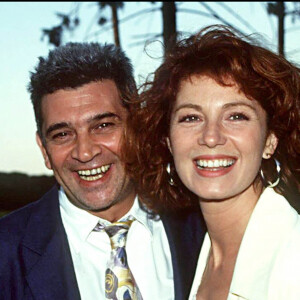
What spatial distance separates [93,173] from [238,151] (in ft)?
→ 3.48

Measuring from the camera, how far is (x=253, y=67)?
2822mm

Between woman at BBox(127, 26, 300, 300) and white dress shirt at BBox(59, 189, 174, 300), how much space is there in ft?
0.94

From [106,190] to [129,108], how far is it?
58cm

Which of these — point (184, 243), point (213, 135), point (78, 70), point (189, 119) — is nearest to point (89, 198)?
point (184, 243)

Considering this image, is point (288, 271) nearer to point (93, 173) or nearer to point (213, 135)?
point (213, 135)

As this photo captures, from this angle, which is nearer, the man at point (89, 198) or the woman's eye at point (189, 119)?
the woman's eye at point (189, 119)

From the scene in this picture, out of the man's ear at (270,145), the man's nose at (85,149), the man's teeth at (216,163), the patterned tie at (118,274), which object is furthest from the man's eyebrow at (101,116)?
the man's ear at (270,145)

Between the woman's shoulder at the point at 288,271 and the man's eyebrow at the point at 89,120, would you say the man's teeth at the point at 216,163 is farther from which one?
the man's eyebrow at the point at 89,120

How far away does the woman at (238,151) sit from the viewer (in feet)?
8.84

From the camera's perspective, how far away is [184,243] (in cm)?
350

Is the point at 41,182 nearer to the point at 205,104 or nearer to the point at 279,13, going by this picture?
the point at 279,13

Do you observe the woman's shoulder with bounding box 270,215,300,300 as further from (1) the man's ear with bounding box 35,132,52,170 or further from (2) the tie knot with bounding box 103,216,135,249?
(1) the man's ear with bounding box 35,132,52,170

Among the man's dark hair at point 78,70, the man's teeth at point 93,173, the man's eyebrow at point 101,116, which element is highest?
the man's dark hair at point 78,70

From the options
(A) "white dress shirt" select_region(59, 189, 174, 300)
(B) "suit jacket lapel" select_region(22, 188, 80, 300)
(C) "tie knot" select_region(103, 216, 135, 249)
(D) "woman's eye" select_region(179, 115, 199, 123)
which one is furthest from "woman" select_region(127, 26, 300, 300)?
(B) "suit jacket lapel" select_region(22, 188, 80, 300)
